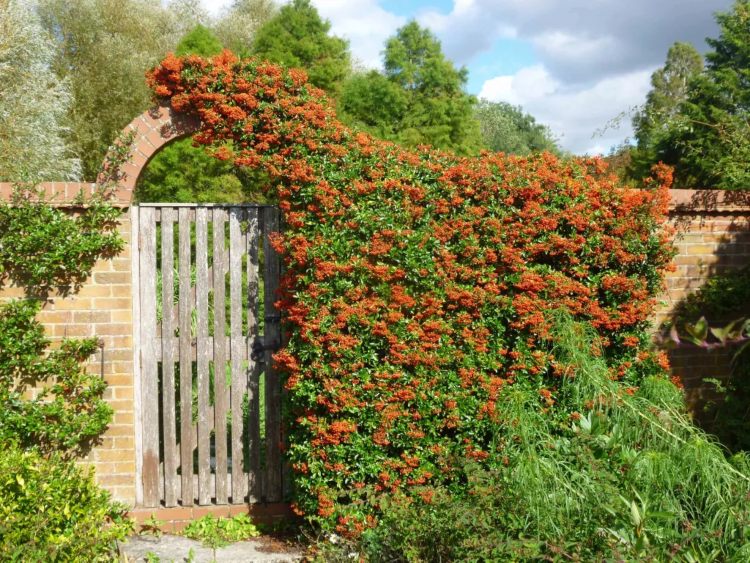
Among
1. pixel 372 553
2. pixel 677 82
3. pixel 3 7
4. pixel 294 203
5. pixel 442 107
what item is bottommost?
pixel 372 553

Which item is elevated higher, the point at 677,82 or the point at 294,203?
the point at 677,82

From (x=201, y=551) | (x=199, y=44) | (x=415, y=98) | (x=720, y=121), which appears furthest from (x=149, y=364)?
(x=415, y=98)

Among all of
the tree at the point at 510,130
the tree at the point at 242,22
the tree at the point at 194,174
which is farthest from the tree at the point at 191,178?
the tree at the point at 510,130

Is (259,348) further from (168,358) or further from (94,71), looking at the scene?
(94,71)

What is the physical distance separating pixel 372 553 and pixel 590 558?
4.71 feet

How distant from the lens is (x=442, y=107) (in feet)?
50.1

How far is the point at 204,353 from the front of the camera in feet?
16.4

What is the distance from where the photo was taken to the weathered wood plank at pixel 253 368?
16.4 ft

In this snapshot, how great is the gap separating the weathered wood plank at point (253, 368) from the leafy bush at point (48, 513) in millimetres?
1034

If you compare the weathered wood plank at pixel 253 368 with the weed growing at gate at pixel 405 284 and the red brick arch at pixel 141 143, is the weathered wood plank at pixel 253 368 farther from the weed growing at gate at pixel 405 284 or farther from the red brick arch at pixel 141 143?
the red brick arch at pixel 141 143

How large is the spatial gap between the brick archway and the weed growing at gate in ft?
0.31

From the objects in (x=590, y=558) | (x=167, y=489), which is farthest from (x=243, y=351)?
(x=590, y=558)

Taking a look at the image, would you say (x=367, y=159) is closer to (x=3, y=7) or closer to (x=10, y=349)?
(x=10, y=349)

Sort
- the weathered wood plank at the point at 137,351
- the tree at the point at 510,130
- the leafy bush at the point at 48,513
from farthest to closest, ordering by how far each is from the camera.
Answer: the tree at the point at 510,130, the weathered wood plank at the point at 137,351, the leafy bush at the point at 48,513
